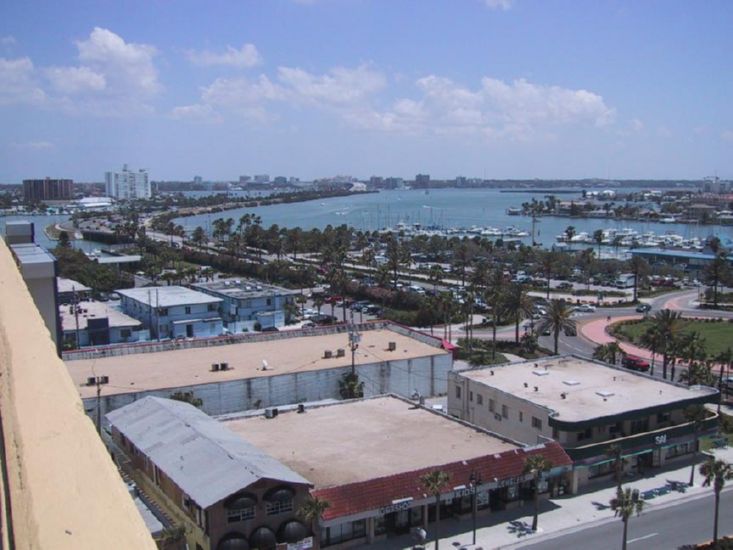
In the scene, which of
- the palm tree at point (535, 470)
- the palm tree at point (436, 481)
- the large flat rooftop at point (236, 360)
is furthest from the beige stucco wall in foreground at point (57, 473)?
the large flat rooftop at point (236, 360)

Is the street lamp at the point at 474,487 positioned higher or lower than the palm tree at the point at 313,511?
lower

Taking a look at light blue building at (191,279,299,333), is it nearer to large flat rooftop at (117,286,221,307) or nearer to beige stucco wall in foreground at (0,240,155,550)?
large flat rooftop at (117,286,221,307)

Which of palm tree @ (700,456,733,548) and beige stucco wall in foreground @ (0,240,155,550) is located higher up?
beige stucco wall in foreground @ (0,240,155,550)

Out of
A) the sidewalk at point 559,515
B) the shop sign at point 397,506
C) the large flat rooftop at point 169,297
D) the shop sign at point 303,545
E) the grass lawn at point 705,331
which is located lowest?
the sidewalk at point 559,515

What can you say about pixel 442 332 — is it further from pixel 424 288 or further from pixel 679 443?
pixel 679 443

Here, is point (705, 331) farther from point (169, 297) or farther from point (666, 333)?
point (169, 297)

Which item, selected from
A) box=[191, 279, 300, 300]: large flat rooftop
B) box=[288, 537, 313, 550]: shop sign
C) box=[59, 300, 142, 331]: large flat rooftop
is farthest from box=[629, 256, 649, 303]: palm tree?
box=[288, 537, 313, 550]: shop sign

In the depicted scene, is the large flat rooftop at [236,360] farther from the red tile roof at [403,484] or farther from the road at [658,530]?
the road at [658,530]

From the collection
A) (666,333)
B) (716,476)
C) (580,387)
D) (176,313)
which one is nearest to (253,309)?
(176,313)
